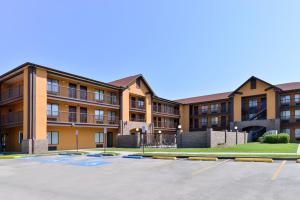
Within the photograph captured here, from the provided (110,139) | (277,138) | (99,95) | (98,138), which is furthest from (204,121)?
(99,95)

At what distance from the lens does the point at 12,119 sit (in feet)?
98.0

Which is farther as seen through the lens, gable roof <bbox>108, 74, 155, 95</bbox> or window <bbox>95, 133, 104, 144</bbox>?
gable roof <bbox>108, 74, 155, 95</bbox>

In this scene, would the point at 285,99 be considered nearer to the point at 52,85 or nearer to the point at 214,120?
the point at 214,120

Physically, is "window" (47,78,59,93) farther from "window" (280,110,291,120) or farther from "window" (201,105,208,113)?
"window" (280,110,291,120)

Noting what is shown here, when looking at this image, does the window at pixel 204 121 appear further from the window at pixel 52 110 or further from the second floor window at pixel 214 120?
the window at pixel 52 110

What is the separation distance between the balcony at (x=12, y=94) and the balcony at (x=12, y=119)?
5.38 ft

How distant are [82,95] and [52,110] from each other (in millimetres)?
4392

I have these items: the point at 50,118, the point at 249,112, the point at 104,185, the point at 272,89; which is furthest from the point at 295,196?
the point at 249,112

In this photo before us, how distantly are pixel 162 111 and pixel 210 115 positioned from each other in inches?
413

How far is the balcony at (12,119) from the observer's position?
2858cm

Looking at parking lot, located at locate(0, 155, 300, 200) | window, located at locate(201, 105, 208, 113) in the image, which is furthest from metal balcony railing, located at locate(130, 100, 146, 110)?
parking lot, located at locate(0, 155, 300, 200)

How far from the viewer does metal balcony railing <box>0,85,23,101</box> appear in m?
29.3

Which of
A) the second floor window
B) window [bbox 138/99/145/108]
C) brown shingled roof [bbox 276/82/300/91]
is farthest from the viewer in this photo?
the second floor window

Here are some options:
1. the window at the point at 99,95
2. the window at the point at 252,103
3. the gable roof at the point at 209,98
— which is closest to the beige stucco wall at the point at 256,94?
the window at the point at 252,103
